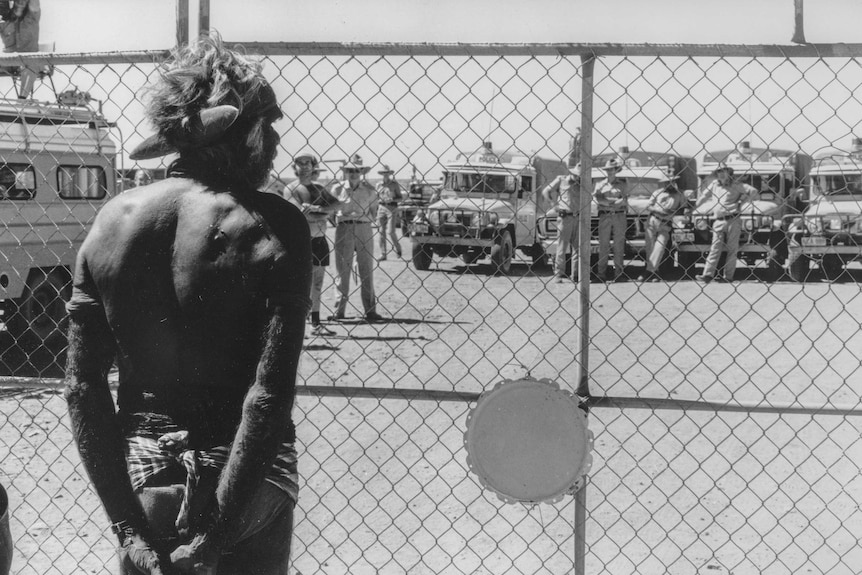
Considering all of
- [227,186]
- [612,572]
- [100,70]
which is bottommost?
[612,572]

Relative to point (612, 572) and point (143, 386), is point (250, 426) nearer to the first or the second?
point (143, 386)

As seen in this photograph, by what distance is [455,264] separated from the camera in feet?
63.9

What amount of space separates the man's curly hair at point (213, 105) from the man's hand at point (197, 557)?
80cm

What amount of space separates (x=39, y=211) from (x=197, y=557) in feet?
28.3

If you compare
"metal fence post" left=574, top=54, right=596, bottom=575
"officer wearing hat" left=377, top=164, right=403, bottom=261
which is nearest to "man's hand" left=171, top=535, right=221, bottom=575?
"metal fence post" left=574, top=54, right=596, bottom=575

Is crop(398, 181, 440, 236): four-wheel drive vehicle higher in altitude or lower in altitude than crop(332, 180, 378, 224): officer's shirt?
lower

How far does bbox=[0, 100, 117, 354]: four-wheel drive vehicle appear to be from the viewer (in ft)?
30.3

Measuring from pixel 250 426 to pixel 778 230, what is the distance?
642 inches

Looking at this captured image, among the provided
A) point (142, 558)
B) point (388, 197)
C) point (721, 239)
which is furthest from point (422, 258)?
point (142, 558)

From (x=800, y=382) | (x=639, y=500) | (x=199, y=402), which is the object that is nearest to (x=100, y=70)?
(x=199, y=402)

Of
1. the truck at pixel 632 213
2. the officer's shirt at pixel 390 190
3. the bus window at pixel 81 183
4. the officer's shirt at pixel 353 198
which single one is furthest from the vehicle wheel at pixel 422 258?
the bus window at pixel 81 183

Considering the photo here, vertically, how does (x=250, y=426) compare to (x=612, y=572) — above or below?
above

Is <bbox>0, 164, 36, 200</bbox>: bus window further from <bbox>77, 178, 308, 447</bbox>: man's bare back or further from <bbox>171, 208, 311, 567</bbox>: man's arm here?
<bbox>171, 208, 311, 567</bbox>: man's arm

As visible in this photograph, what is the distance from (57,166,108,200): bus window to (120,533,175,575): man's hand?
9.03 meters
